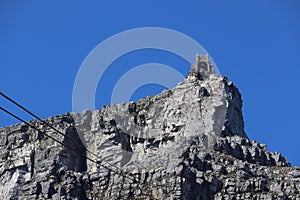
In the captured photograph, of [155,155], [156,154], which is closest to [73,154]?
[156,154]

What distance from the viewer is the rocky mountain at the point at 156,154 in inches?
6053

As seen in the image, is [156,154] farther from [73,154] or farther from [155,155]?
[73,154]

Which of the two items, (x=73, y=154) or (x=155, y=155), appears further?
(x=73, y=154)

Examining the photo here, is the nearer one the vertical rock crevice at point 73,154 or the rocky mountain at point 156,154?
the rocky mountain at point 156,154

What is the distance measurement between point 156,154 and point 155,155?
45.3 inches

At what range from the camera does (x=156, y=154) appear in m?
172

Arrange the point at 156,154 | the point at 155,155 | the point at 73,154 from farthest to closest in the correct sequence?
the point at 73,154, the point at 156,154, the point at 155,155

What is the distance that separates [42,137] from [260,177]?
53.2 metres

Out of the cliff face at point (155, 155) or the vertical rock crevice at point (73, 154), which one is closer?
the cliff face at point (155, 155)

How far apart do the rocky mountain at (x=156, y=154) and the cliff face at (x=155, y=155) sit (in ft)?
0.68

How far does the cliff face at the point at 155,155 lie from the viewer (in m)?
154

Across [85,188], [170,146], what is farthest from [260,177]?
[85,188]

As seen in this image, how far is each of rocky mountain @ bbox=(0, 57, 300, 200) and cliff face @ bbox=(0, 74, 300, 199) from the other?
0.21 m

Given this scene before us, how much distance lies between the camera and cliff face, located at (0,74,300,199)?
504ft
